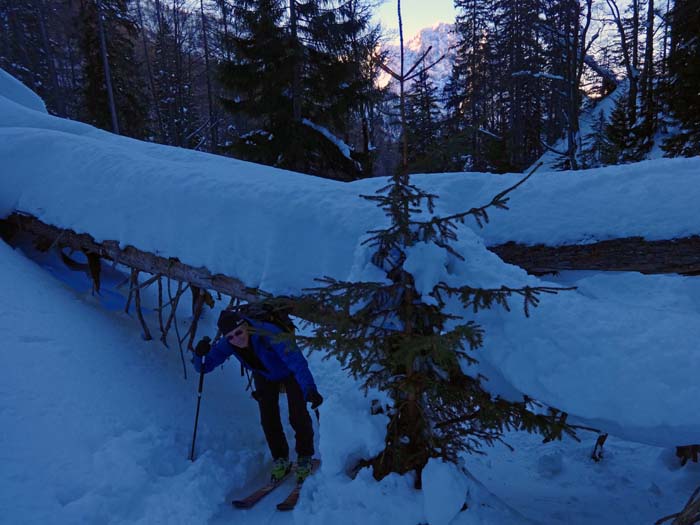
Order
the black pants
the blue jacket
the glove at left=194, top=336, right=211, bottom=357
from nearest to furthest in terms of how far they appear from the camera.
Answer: the blue jacket < the black pants < the glove at left=194, top=336, right=211, bottom=357

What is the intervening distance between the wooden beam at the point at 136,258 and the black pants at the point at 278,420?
1.05 metres

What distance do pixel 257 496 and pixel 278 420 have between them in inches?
29.4

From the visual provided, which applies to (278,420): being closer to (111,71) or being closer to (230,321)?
(230,321)

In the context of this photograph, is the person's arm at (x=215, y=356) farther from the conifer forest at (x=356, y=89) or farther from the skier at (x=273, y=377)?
the conifer forest at (x=356, y=89)

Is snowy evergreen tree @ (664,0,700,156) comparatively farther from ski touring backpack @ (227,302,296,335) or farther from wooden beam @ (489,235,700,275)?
ski touring backpack @ (227,302,296,335)

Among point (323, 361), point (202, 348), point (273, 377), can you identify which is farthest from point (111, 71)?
point (323, 361)

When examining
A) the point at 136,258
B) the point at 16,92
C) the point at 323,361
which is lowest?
the point at 323,361

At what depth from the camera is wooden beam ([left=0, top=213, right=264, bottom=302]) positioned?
3962 millimetres

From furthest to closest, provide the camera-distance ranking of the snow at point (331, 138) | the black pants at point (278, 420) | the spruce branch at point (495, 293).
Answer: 1. the snow at point (331, 138)
2. the black pants at point (278, 420)
3. the spruce branch at point (495, 293)

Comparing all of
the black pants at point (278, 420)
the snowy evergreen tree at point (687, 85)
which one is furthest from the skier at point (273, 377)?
the snowy evergreen tree at point (687, 85)

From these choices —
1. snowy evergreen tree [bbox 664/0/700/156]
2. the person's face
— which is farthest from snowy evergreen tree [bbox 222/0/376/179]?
the person's face

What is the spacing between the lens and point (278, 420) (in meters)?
4.25

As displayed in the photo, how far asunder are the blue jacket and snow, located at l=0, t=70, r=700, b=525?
555mm

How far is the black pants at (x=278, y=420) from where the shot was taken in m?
4.07
